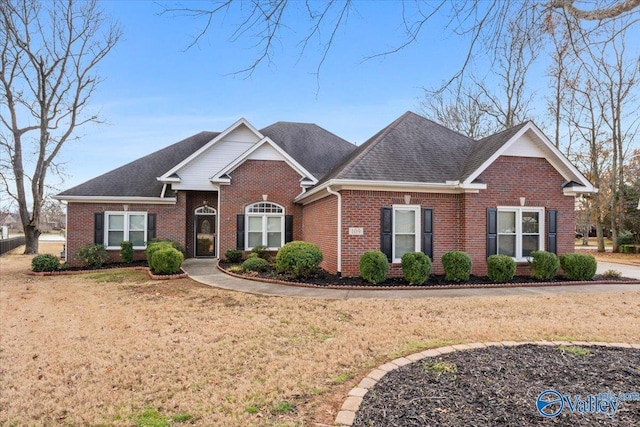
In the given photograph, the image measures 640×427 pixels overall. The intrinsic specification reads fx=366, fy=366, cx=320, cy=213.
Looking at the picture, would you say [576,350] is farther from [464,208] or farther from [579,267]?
[579,267]

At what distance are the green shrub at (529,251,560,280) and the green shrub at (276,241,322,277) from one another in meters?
6.90

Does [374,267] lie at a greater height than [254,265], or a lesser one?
greater

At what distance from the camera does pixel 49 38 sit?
73.3 feet

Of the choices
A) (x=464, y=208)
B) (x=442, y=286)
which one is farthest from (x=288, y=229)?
(x=442, y=286)

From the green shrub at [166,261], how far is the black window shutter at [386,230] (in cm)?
692

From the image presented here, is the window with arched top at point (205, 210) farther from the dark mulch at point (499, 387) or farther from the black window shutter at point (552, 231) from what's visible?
the dark mulch at point (499, 387)

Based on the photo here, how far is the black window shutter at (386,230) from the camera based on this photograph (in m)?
11.5

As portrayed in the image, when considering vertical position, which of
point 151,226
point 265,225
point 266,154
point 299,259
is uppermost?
point 266,154

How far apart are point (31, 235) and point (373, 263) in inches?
949

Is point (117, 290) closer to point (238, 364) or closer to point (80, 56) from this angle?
point (238, 364)

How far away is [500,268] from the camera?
434 inches

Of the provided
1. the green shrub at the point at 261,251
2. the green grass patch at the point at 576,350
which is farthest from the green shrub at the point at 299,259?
the green grass patch at the point at 576,350

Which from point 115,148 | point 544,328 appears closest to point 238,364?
point 544,328

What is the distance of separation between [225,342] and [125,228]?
45.4 feet
